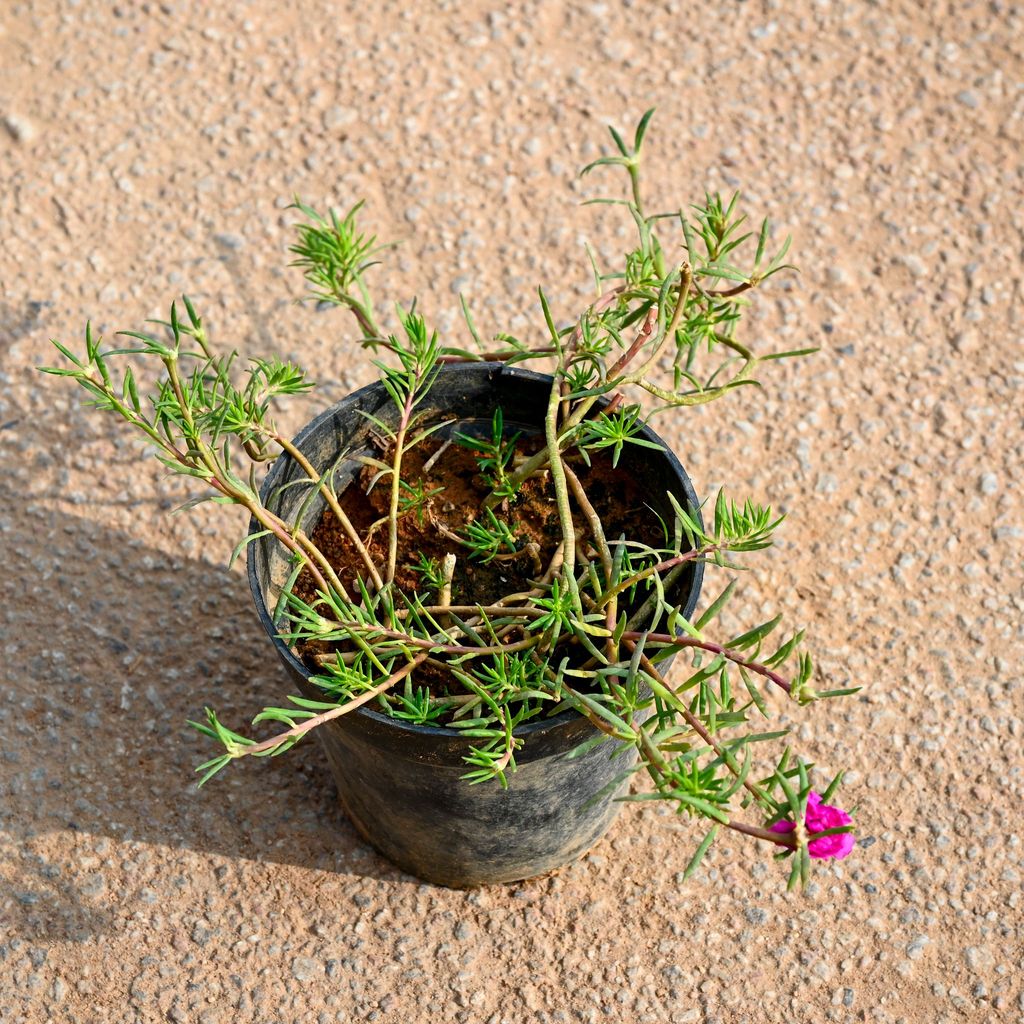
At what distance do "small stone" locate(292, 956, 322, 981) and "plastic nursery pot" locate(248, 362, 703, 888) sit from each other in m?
0.24

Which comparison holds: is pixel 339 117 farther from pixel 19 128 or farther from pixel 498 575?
pixel 498 575

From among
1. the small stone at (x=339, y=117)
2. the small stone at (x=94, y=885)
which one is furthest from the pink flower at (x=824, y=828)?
the small stone at (x=339, y=117)

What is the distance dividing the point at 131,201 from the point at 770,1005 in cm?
254

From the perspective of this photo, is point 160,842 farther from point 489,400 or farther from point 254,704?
point 489,400

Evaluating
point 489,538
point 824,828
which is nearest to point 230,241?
point 489,538

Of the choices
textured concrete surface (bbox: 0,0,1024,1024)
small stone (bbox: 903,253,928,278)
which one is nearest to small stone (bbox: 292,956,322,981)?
textured concrete surface (bbox: 0,0,1024,1024)

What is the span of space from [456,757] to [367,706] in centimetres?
18

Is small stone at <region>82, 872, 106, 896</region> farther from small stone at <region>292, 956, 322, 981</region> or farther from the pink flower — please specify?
the pink flower

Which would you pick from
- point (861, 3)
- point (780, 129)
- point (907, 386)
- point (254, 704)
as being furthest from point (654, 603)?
point (861, 3)

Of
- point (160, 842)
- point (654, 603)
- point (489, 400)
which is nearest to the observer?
point (654, 603)

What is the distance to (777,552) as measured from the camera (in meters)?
2.79

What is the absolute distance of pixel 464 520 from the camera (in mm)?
2168

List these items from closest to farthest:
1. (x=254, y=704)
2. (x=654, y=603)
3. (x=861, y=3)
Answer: (x=654, y=603)
(x=254, y=704)
(x=861, y=3)

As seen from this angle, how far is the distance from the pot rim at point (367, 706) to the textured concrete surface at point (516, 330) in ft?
2.19
